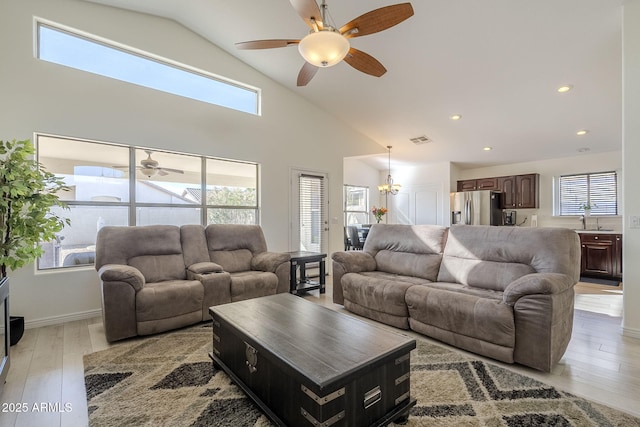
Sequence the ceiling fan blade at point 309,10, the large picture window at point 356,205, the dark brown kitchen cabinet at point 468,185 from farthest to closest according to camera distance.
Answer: the large picture window at point 356,205 < the dark brown kitchen cabinet at point 468,185 < the ceiling fan blade at point 309,10

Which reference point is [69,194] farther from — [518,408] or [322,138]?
[518,408]

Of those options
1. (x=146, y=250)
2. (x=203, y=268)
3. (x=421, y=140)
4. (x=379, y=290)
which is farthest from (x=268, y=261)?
(x=421, y=140)

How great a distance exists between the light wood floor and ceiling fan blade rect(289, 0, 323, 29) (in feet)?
9.62

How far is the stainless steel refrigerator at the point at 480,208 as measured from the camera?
6543 mm

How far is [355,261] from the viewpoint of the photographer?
3.64 meters

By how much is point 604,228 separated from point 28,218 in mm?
8376

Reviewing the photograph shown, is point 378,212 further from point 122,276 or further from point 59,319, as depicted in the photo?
point 59,319

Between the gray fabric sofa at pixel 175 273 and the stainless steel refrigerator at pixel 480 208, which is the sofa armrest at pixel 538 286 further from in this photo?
the stainless steel refrigerator at pixel 480 208

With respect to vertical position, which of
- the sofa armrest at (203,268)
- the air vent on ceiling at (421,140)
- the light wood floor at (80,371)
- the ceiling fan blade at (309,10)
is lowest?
the light wood floor at (80,371)

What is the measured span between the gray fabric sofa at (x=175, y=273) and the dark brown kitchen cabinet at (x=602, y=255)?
17.3 ft

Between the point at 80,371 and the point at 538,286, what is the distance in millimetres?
3395

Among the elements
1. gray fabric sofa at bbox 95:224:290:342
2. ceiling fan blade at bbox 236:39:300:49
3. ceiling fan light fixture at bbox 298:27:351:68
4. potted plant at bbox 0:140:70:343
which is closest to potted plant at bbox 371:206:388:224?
gray fabric sofa at bbox 95:224:290:342

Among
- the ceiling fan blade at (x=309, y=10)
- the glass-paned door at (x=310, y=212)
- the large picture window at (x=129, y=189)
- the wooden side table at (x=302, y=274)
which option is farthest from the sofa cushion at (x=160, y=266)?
the ceiling fan blade at (x=309, y=10)

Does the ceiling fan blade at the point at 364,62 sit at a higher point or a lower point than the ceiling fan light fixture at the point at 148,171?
higher
